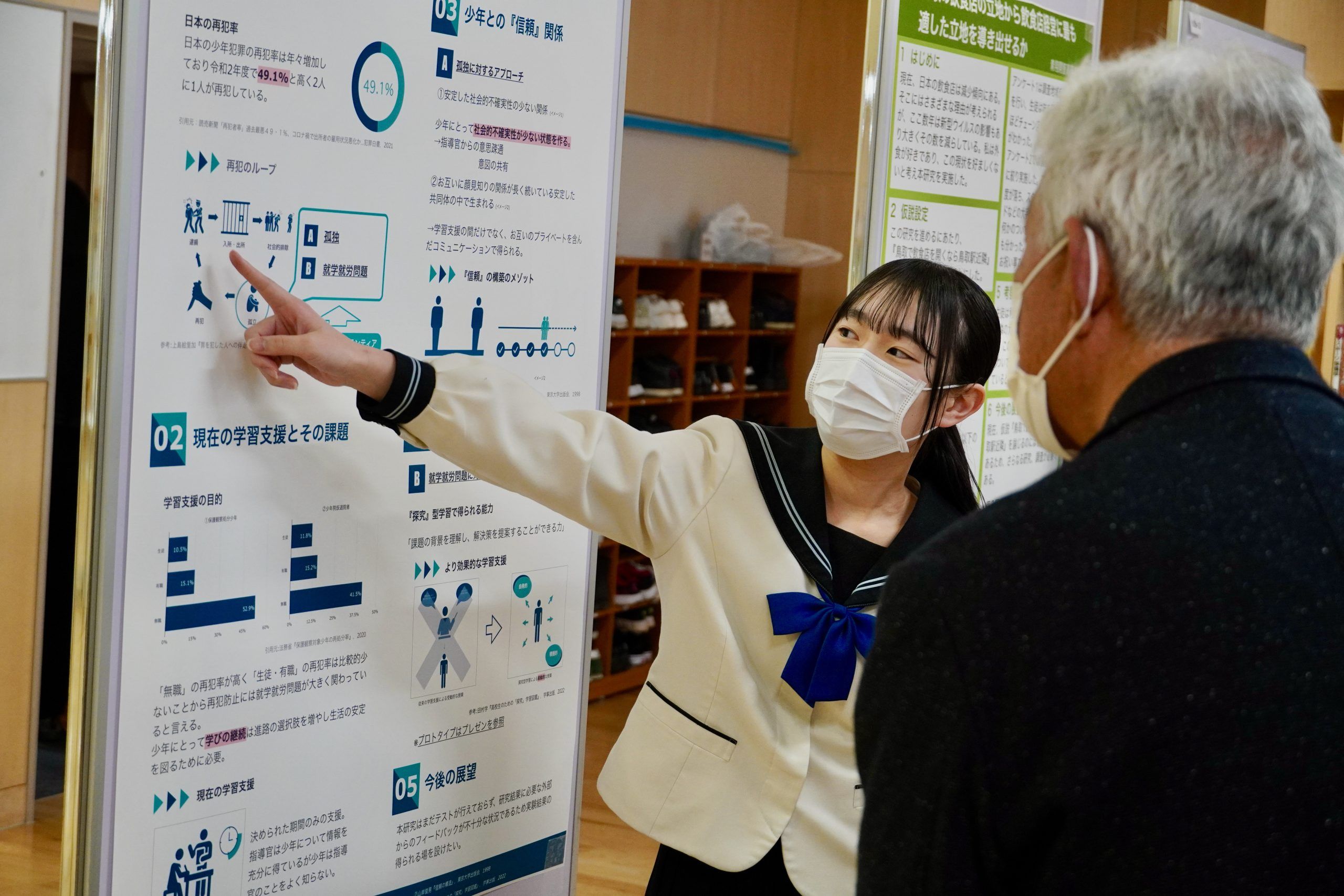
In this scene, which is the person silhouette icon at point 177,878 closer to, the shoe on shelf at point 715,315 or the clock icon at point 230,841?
the clock icon at point 230,841

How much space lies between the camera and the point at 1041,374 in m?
0.93

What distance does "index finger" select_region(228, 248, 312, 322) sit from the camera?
1487mm

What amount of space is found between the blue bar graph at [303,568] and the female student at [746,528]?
243 mm

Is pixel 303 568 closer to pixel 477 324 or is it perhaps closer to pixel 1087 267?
pixel 477 324

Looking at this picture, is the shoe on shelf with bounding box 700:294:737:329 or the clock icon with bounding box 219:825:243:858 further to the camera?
the shoe on shelf with bounding box 700:294:737:329

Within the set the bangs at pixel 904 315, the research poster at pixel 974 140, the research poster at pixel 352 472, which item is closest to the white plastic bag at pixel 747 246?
the research poster at pixel 974 140

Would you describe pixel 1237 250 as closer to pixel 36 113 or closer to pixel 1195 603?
pixel 1195 603

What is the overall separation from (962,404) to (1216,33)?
7.79 ft

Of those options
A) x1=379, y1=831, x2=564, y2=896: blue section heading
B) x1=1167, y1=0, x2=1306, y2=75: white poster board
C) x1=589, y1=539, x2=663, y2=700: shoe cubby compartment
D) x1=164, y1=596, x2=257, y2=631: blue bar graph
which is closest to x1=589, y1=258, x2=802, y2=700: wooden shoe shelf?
x1=589, y1=539, x2=663, y2=700: shoe cubby compartment

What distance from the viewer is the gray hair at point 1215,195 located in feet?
2.64

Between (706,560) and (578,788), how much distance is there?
65 cm

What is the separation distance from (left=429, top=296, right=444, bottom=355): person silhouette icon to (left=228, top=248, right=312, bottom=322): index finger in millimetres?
262

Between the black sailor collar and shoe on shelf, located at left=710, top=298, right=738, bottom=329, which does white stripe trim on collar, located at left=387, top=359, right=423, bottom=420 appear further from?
shoe on shelf, located at left=710, top=298, right=738, bottom=329

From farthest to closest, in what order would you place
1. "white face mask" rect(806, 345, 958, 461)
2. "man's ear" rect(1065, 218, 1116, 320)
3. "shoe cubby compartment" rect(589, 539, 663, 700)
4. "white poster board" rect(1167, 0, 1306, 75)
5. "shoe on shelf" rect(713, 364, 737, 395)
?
"shoe on shelf" rect(713, 364, 737, 395)
"shoe cubby compartment" rect(589, 539, 663, 700)
"white poster board" rect(1167, 0, 1306, 75)
"white face mask" rect(806, 345, 958, 461)
"man's ear" rect(1065, 218, 1116, 320)
